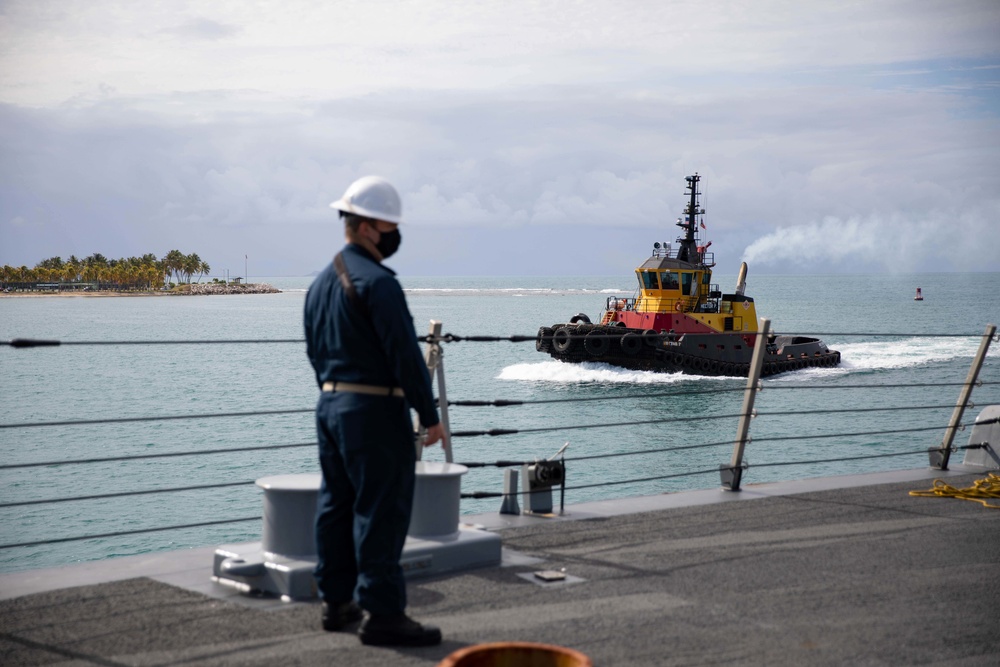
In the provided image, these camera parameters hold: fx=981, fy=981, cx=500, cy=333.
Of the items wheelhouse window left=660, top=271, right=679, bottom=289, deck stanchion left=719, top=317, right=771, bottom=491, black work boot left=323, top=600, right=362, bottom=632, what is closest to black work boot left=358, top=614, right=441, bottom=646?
black work boot left=323, top=600, right=362, bottom=632

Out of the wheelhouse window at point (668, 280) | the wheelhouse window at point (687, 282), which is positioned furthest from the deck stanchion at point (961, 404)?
the wheelhouse window at point (687, 282)

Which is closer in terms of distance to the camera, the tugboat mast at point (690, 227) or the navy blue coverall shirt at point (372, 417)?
the navy blue coverall shirt at point (372, 417)

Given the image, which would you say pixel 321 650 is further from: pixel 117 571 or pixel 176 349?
pixel 176 349

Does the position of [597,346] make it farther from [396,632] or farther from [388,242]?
[396,632]

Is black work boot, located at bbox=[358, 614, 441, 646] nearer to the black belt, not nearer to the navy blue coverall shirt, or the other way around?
the navy blue coverall shirt

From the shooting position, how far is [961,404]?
620 centimetres

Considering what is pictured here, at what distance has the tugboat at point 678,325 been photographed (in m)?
36.0

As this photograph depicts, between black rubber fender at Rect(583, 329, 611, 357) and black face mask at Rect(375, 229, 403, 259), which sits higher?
black face mask at Rect(375, 229, 403, 259)

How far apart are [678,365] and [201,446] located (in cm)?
1749

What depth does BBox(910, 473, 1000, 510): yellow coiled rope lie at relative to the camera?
581 cm

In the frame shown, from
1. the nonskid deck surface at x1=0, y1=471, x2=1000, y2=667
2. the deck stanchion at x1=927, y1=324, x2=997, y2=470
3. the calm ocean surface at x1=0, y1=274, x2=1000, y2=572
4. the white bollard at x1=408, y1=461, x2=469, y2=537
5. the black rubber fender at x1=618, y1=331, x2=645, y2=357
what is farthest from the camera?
the black rubber fender at x1=618, y1=331, x2=645, y2=357

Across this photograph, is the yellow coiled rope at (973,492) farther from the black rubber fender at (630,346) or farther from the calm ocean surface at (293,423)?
the black rubber fender at (630,346)

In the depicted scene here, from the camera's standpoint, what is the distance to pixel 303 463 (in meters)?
23.9

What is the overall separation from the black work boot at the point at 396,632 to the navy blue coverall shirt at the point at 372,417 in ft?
0.12
